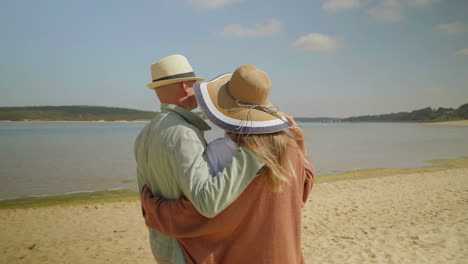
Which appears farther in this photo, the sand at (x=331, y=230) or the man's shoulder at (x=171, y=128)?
the sand at (x=331, y=230)

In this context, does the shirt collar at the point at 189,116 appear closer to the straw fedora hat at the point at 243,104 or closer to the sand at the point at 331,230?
the straw fedora hat at the point at 243,104

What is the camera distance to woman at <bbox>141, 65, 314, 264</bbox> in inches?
61.1

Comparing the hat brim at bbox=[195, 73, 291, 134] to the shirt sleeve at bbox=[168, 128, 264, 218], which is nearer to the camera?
the shirt sleeve at bbox=[168, 128, 264, 218]

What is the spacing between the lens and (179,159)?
1.50 meters

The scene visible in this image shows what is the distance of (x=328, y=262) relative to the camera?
5109 mm

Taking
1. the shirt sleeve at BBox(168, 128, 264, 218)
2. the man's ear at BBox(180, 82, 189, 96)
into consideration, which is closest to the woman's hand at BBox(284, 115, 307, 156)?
the shirt sleeve at BBox(168, 128, 264, 218)

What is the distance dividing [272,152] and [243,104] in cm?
28

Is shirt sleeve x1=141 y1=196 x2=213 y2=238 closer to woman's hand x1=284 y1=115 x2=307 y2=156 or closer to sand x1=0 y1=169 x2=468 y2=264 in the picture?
woman's hand x1=284 y1=115 x2=307 y2=156

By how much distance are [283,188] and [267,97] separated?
1.53 feet

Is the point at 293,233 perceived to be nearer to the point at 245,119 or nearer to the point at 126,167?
the point at 245,119

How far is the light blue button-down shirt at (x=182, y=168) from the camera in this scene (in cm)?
143

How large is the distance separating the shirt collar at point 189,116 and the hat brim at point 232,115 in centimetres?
16

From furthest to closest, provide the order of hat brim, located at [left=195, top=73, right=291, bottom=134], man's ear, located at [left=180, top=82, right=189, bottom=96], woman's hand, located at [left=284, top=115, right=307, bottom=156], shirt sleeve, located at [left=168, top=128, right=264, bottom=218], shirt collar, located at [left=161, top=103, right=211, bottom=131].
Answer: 1. man's ear, located at [left=180, top=82, right=189, bottom=96]
2. shirt collar, located at [left=161, top=103, right=211, bottom=131]
3. woman's hand, located at [left=284, top=115, right=307, bottom=156]
4. hat brim, located at [left=195, top=73, right=291, bottom=134]
5. shirt sleeve, located at [left=168, top=128, right=264, bottom=218]

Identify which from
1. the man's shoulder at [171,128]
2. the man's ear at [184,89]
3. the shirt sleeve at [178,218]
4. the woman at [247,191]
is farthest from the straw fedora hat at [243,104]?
the shirt sleeve at [178,218]
